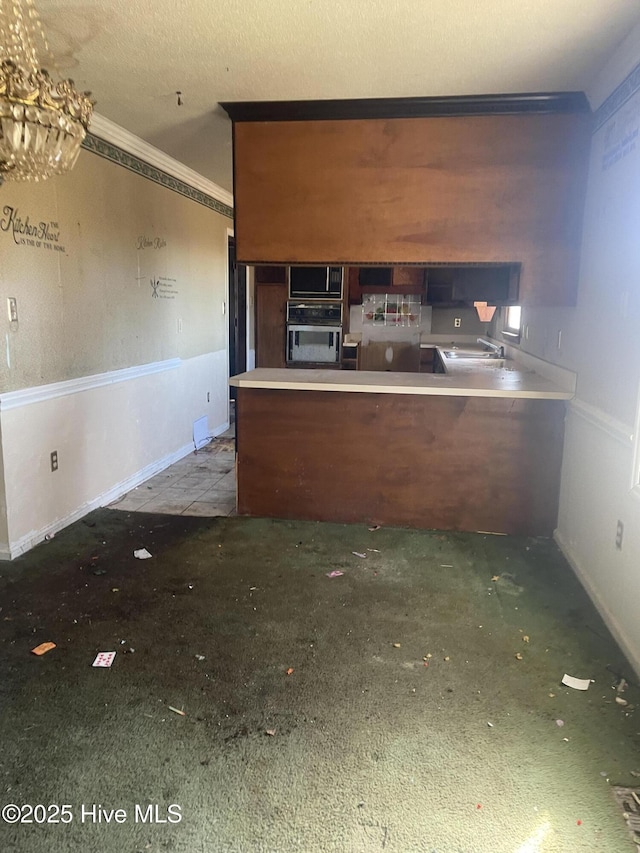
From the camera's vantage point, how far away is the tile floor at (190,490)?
3.87 meters

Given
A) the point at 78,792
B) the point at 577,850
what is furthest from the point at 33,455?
the point at 577,850

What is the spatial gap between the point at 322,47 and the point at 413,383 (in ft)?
5.83

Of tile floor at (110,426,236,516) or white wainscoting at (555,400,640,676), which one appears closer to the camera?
white wainscoting at (555,400,640,676)

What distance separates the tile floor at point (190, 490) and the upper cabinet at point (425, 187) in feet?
5.66

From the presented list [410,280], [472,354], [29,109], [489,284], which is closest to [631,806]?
[29,109]

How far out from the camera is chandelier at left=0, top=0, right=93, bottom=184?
1.54m

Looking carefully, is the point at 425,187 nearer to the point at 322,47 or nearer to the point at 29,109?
the point at 322,47

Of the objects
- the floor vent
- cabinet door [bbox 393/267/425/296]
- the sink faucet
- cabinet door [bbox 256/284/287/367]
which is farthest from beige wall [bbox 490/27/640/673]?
cabinet door [bbox 256/284/287/367]

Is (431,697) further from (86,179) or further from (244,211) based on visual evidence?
(86,179)

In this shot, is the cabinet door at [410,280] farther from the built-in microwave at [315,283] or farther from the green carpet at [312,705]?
the green carpet at [312,705]

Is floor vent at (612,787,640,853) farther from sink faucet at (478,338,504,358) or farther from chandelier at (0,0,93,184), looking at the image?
sink faucet at (478,338,504,358)

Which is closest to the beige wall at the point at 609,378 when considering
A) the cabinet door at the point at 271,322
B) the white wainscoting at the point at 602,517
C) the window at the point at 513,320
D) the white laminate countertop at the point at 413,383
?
the white wainscoting at the point at 602,517

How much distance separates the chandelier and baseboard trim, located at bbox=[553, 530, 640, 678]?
2613 millimetres

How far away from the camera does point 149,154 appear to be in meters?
4.18
